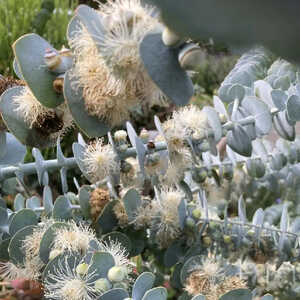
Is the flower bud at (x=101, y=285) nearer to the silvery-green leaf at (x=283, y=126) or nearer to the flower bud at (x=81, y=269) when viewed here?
the flower bud at (x=81, y=269)

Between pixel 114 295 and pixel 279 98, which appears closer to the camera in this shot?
pixel 114 295

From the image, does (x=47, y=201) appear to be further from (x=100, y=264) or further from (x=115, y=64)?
(x=115, y=64)

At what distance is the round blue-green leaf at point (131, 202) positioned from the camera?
0.65 m

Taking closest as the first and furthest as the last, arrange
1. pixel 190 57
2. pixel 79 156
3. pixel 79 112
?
1. pixel 190 57
2. pixel 79 112
3. pixel 79 156

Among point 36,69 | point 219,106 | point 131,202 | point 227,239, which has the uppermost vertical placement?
point 36,69

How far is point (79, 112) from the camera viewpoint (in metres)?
0.43

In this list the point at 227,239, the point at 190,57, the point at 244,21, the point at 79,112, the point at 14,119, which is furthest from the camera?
the point at 227,239

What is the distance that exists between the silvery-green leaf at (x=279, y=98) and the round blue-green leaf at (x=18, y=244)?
36cm

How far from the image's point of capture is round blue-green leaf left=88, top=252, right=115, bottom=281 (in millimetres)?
472

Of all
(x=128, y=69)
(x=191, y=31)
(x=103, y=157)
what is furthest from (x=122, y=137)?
(x=191, y=31)

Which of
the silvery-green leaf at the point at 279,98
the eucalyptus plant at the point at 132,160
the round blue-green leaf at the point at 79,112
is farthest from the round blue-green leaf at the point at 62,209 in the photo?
the silvery-green leaf at the point at 279,98

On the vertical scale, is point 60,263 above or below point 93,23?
below

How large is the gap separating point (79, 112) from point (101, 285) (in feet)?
0.56

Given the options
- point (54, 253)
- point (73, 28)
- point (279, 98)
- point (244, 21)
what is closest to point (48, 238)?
point (54, 253)
